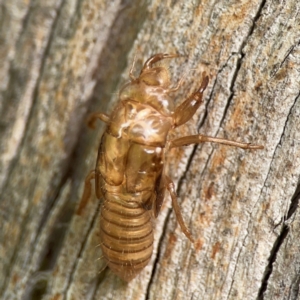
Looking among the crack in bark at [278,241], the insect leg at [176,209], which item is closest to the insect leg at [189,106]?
the insect leg at [176,209]

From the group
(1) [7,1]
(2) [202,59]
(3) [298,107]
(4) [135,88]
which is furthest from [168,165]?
(1) [7,1]

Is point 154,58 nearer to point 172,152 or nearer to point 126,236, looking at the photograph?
point 172,152

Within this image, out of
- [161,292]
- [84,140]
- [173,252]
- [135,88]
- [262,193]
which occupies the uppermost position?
[135,88]

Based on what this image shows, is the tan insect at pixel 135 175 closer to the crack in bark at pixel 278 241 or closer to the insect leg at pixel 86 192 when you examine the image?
the insect leg at pixel 86 192

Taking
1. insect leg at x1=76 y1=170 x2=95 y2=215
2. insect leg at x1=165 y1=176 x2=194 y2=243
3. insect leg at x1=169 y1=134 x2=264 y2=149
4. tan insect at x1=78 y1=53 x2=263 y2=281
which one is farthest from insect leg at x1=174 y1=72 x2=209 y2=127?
insect leg at x1=76 y1=170 x2=95 y2=215

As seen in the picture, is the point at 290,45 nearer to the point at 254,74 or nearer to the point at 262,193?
the point at 254,74
